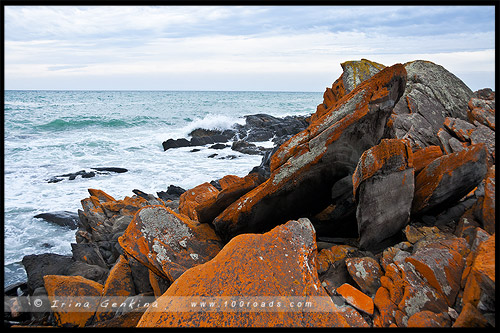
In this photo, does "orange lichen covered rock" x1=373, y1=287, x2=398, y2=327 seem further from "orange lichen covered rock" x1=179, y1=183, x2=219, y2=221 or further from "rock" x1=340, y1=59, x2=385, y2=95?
"rock" x1=340, y1=59, x2=385, y2=95

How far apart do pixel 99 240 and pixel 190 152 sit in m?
16.5

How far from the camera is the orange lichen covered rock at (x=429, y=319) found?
3.22m

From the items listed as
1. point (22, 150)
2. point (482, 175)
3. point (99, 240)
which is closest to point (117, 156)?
point (22, 150)

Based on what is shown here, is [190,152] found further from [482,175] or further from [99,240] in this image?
[482,175]

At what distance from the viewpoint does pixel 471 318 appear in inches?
110

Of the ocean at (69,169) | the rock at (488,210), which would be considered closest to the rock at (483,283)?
the rock at (488,210)

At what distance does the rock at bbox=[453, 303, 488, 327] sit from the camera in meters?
2.73

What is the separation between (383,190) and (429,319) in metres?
2.15

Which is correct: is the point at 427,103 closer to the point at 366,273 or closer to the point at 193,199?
the point at 193,199

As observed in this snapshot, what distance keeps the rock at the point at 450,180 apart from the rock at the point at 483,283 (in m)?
2.32

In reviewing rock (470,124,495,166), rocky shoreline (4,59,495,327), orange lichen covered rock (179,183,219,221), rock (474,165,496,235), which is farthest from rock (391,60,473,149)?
orange lichen covered rock (179,183,219,221)

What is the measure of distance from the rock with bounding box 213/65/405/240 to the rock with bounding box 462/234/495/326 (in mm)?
2930

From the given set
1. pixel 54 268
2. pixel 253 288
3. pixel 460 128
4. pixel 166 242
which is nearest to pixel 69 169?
pixel 54 268

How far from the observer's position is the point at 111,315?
5.07 m
